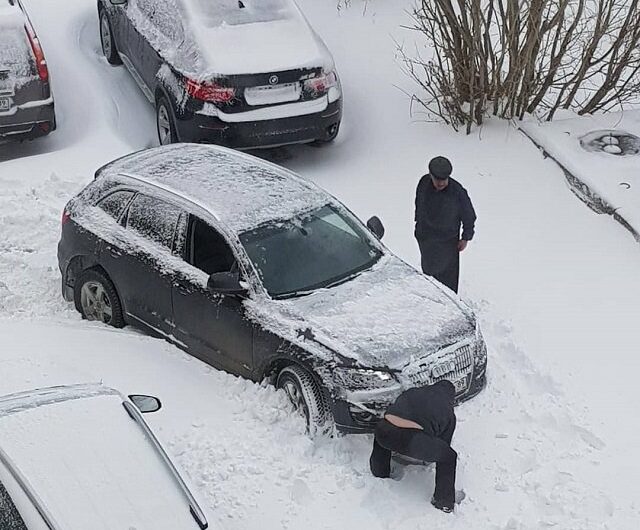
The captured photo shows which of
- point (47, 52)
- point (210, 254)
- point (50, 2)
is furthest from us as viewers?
point (50, 2)

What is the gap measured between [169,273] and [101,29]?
632 cm

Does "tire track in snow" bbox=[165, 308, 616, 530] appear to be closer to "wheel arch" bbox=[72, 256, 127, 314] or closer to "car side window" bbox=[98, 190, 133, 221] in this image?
"wheel arch" bbox=[72, 256, 127, 314]

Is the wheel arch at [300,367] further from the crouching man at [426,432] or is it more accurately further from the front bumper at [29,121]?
the front bumper at [29,121]

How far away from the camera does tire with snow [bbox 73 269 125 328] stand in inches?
316

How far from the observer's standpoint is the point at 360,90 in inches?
470

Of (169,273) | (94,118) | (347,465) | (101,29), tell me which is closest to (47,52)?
(101,29)

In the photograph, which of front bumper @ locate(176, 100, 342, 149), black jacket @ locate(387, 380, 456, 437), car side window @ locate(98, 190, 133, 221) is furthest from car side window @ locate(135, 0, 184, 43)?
black jacket @ locate(387, 380, 456, 437)

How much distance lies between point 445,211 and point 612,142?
10.7ft

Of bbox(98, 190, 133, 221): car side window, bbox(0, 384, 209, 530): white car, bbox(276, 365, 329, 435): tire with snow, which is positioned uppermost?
bbox(0, 384, 209, 530): white car

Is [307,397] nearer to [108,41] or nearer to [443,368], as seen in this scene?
[443,368]

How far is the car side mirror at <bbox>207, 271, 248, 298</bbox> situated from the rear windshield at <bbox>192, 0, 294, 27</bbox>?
4.66 meters

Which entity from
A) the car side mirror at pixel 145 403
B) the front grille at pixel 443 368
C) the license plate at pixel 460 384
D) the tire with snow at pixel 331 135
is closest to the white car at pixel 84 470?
the car side mirror at pixel 145 403

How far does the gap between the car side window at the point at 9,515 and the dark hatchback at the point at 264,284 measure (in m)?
2.46

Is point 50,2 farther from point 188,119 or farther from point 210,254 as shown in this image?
point 210,254
